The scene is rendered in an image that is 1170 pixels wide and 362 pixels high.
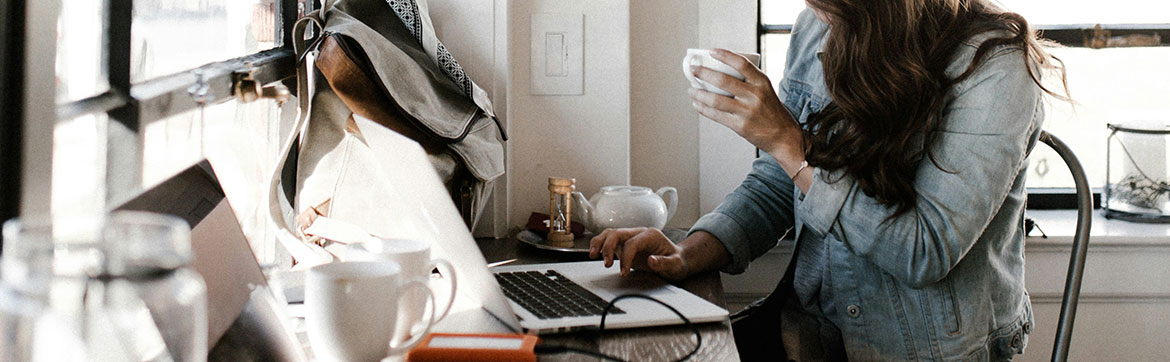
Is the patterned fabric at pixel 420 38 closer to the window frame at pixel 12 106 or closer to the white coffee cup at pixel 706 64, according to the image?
the white coffee cup at pixel 706 64

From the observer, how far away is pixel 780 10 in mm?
2199

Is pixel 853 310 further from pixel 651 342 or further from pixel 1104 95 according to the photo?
pixel 1104 95

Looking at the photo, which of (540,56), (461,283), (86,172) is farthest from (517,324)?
(540,56)

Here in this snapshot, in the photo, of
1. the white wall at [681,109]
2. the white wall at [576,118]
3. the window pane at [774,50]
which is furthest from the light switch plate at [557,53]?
the window pane at [774,50]

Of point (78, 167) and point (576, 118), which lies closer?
point (78, 167)

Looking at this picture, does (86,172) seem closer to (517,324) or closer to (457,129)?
(517,324)

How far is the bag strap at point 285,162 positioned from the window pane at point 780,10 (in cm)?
103

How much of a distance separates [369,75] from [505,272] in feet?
1.24

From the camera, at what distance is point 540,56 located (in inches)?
79.0

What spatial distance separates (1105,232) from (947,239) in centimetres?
96

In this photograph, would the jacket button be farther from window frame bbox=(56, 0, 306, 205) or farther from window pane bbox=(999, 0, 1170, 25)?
window pane bbox=(999, 0, 1170, 25)

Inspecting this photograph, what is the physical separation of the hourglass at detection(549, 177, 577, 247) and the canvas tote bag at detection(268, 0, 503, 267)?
0.12 meters

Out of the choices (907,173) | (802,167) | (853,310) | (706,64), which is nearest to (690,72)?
(706,64)

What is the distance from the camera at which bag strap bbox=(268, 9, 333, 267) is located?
4.11ft
